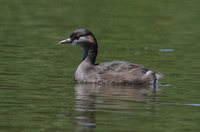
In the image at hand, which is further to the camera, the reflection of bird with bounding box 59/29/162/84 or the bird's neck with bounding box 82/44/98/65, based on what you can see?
the bird's neck with bounding box 82/44/98/65

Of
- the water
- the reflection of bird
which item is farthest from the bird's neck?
the water

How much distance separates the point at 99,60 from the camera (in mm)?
20500

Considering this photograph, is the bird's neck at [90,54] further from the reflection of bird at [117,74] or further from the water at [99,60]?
the water at [99,60]

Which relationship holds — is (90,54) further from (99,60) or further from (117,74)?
(99,60)

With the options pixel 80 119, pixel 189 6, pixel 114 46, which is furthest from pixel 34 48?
pixel 189 6

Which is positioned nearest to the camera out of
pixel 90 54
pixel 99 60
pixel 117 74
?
pixel 117 74

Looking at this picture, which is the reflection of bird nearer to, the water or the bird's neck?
the water

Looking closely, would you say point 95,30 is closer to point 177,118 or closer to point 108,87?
point 108,87

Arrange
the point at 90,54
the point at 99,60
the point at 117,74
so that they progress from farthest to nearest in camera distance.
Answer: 1. the point at 99,60
2. the point at 90,54
3. the point at 117,74

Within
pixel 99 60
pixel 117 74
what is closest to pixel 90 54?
pixel 117 74

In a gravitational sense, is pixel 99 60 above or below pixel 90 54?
below

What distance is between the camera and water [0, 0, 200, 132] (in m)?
12.2

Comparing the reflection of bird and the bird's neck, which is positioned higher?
the bird's neck

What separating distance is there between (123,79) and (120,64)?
1.42 ft
